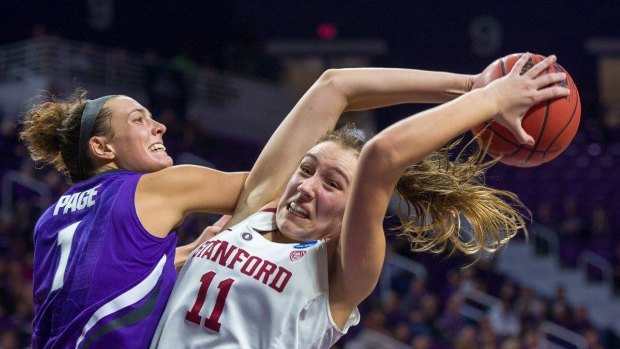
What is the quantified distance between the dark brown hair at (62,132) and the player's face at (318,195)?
0.56 metres

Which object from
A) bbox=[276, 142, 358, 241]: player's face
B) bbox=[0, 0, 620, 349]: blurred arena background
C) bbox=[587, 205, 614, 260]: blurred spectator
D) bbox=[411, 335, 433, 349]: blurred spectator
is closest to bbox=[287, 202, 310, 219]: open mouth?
bbox=[276, 142, 358, 241]: player's face

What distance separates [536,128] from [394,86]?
555 millimetres

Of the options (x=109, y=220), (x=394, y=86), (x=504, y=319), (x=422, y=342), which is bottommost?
(x=504, y=319)

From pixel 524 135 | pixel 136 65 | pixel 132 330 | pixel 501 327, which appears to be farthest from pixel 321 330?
pixel 136 65

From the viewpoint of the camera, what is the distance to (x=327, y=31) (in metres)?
17.3

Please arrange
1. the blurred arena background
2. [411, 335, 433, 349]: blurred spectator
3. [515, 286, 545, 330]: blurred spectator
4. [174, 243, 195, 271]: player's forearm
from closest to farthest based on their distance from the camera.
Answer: [174, 243, 195, 271]: player's forearm < [411, 335, 433, 349]: blurred spectator < the blurred arena background < [515, 286, 545, 330]: blurred spectator

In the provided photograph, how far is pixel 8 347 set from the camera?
6.42m

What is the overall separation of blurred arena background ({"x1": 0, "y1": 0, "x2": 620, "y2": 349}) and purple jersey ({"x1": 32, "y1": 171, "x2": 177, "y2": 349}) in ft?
8.64

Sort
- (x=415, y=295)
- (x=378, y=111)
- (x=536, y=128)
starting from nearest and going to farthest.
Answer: (x=536, y=128)
(x=415, y=295)
(x=378, y=111)

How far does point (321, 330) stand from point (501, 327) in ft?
25.4

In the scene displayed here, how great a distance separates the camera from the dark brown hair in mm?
2859

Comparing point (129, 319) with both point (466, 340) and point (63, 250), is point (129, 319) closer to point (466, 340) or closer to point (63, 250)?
point (63, 250)

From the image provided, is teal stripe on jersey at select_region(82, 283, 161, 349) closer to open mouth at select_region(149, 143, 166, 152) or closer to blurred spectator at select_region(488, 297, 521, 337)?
open mouth at select_region(149, 143, 166, 152)

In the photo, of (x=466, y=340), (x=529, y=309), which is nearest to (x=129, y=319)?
(x=466, y=340)
